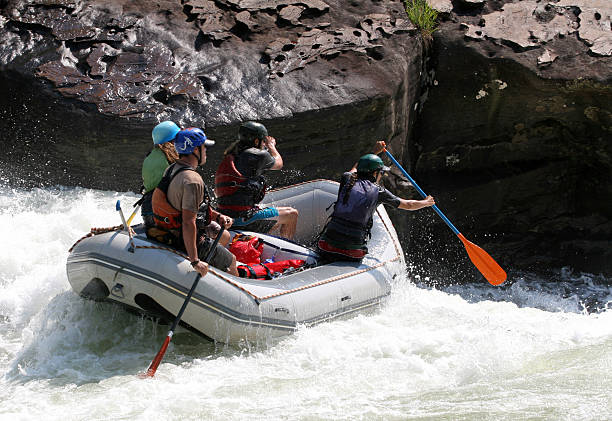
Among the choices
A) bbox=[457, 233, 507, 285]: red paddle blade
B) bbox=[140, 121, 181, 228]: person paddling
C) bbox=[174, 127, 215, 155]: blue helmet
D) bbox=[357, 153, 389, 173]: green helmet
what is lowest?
bbox=[457, 233, 507, 285]: red paddle blade

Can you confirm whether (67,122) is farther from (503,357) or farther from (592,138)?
(592,138)

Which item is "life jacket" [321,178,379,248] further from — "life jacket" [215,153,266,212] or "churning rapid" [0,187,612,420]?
"life jacket" [215,153,266,212]

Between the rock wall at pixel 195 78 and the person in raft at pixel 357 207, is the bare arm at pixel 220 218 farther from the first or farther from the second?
the rock wall at pixel 195 78

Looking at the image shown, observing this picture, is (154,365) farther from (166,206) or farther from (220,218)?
(220,218)

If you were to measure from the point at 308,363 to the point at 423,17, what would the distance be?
4853 mm

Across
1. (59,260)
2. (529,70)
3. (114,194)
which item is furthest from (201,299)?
(529,70)

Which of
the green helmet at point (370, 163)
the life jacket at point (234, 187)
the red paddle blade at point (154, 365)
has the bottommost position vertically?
the red paddle blade at point (154, 365)

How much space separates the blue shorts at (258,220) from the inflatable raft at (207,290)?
0.71 m

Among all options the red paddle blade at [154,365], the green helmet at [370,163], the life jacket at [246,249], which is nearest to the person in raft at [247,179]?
the life jacket at [246,249]

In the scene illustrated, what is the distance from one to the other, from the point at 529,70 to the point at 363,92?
6.07 feet

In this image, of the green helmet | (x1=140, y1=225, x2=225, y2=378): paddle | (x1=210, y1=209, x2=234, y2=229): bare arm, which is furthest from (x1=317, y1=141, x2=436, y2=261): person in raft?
(x1=140, y1=225, x2=225, y2=378): paddle

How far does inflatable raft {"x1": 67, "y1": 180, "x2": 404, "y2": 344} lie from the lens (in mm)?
4902

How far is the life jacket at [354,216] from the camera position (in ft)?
18.9

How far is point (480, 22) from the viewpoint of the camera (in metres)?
8.69
